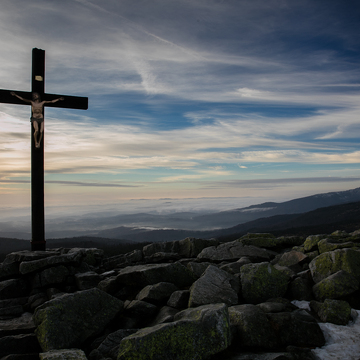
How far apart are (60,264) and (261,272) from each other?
8061mm

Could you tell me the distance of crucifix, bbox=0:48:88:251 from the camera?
14.8 meters

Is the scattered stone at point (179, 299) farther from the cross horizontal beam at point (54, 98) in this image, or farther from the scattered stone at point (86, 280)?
the cross horizontal beam at point (54, 98)

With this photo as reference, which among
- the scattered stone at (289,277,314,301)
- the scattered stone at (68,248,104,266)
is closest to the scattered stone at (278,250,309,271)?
the scattered stone at (289,277,314,301)

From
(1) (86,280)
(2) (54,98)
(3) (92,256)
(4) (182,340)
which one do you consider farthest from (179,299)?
(2) (54,98)

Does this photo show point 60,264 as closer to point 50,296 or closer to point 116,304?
point 50,296

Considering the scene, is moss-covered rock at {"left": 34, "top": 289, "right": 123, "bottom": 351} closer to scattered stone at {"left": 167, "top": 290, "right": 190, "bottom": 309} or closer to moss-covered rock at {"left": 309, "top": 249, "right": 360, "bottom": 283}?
scattered stone at {"left": 167, "top": 290, "right": 190, "bottom": 309}

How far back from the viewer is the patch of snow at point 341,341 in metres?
6.69

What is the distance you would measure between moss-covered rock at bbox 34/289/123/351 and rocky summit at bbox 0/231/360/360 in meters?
0.02

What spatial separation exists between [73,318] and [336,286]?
798 cm

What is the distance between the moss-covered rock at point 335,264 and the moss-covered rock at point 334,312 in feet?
6.90

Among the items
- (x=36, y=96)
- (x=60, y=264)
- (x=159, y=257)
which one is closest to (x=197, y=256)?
(x=159, y=257)

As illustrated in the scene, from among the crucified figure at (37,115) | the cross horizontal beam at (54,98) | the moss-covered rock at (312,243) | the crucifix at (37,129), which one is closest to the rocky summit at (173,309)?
the moss-covered rock at (312,243)

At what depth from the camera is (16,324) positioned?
8.81 meters

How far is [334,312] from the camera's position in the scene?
8102 millimetres
